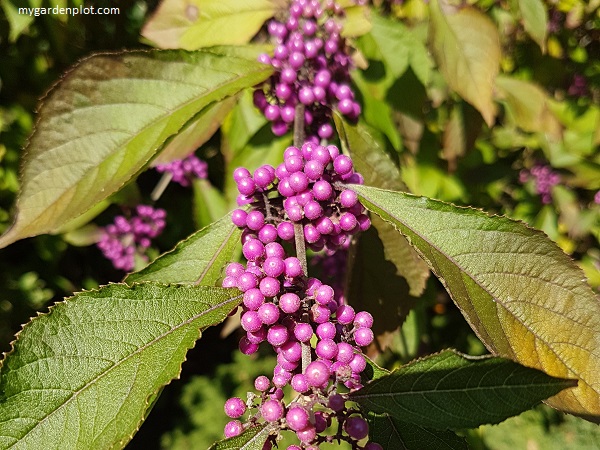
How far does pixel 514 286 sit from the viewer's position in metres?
1.17

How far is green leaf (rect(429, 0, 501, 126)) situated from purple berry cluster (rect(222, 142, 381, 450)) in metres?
0.81

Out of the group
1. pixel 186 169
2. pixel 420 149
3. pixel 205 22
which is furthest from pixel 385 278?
pixel 186 169

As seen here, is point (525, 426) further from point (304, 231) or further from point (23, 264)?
point (304, 231)

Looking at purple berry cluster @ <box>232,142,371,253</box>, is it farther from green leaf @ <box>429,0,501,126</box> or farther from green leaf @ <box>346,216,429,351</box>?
green leaf @ <box>429,0,501,126</box>

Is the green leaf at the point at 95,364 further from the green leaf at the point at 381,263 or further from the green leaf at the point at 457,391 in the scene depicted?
the green leaf at the point at 381,263

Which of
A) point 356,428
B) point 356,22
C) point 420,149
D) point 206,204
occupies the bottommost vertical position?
point 206,204

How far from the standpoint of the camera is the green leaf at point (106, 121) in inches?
54.4

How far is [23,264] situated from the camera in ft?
13.5

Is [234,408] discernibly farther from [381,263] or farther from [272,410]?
[381,263]

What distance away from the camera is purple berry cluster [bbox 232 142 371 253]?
1210mm

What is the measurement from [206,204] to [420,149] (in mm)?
1333

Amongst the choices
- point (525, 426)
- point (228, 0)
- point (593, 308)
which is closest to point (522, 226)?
point (593, 308)

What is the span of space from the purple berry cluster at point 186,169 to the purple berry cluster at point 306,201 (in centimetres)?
215

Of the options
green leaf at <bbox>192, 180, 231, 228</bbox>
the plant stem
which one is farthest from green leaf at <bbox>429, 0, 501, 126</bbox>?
green leaf at <bbox>192, 180, 231, 228</bbox>
